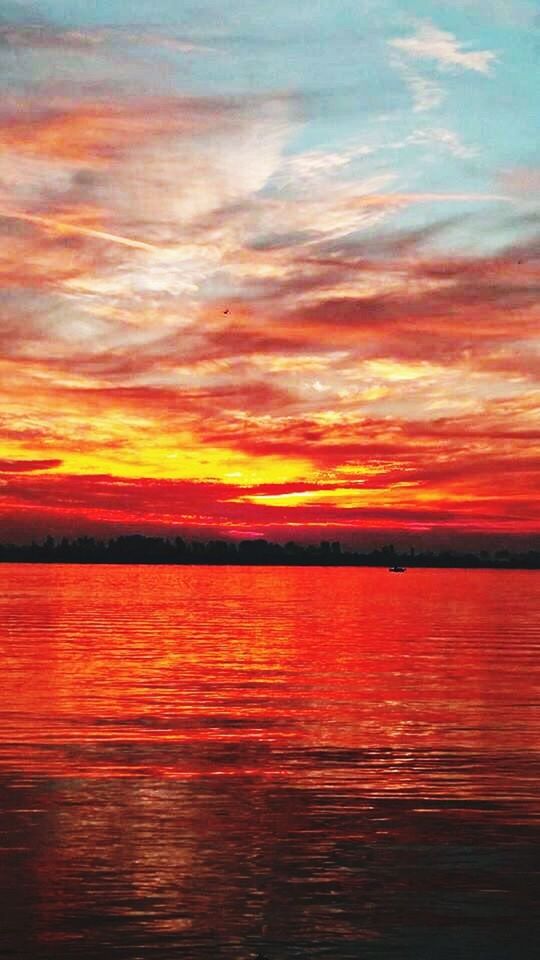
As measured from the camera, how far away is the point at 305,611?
12400 cm

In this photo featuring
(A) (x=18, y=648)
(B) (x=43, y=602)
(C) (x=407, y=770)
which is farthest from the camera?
(B) (x=43, y=602)

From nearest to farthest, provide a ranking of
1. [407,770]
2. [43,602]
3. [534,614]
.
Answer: [407,770], [534,614], [43,602]

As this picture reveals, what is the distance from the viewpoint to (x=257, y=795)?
26781 mm

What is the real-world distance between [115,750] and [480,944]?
17090mm

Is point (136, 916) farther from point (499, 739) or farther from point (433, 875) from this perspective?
point (499, 739)

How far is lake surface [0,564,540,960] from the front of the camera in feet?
55.9

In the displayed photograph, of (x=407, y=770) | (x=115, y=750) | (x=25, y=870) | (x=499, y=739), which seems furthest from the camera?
(x=499, y=739)

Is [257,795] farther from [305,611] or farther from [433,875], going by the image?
[305,611]

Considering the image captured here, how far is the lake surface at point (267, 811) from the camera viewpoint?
1703 centimetres

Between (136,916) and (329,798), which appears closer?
(136,916)

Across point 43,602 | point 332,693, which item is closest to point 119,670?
point 332,693

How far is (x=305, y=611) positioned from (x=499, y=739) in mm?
89172

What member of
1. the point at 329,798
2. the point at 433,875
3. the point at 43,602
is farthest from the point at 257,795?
the point at 43,602

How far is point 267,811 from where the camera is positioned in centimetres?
2508
